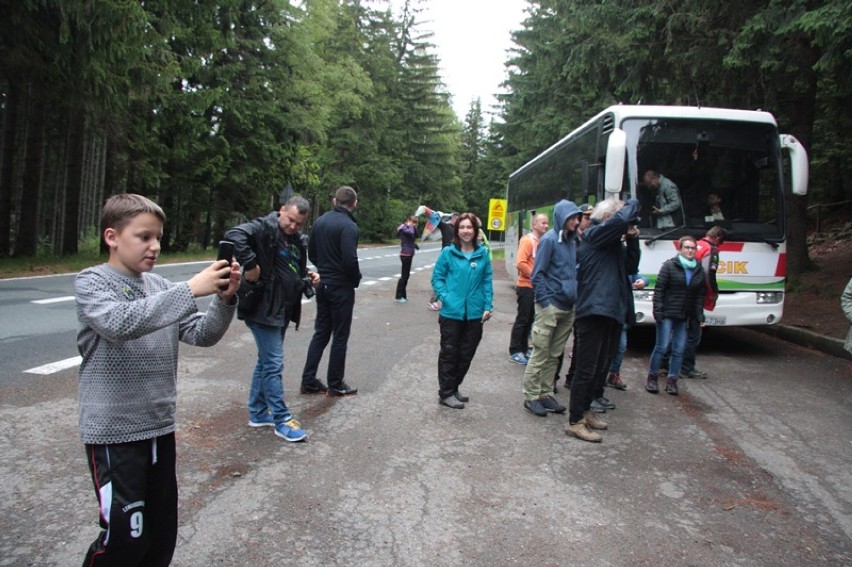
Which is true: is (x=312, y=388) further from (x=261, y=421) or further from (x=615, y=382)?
(x=615, y=382)

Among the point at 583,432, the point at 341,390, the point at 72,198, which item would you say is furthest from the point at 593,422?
the point at 72,198

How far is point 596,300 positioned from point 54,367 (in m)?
5.54

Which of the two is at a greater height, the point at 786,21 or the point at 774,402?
the point at 786,21

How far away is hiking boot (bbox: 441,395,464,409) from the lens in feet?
19.8

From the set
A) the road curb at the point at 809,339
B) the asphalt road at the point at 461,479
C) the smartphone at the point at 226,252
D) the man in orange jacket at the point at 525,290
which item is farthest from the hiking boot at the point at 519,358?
the smartphone at the point at 226,252

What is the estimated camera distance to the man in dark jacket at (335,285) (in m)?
6.21

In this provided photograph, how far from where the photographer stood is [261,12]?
25969 millimetres

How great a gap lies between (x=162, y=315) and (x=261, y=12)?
27.0m

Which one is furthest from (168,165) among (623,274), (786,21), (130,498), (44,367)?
(130,498)

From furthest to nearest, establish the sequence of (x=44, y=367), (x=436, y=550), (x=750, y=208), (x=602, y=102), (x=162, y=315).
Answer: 1. (x=602, y=102)
2. (x=750, y=208)
3. (x=44, y=367)
4. (x=436, y=550)
5. (x=162, y=315)

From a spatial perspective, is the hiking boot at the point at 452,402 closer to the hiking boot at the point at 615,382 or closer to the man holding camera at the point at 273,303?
the man holding camera at the point at 273,303

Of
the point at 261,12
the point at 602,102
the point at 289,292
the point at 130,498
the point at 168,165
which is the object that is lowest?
the point at 130,498

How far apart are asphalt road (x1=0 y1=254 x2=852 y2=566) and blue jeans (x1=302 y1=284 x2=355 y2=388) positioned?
29cm

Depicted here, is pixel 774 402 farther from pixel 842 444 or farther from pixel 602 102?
pixel 602 102
